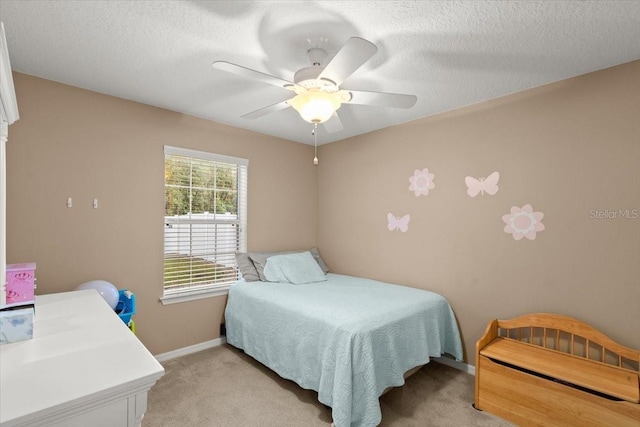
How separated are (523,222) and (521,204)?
150mm

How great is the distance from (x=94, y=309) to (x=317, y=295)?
5.49ft

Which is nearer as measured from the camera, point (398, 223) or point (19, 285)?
point (19, 285)

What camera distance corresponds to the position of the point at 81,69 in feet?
7.41

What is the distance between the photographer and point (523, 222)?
2.59 metres

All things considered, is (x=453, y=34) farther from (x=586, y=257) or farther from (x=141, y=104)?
(x=141, y=104)

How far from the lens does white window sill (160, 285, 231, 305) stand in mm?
3066

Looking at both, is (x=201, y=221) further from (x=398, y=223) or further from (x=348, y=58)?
(x=348, y=58)

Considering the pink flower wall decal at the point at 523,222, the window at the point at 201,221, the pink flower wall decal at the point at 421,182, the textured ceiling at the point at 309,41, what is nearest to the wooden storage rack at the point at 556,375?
the pink flower wall decal at the point at 523,222

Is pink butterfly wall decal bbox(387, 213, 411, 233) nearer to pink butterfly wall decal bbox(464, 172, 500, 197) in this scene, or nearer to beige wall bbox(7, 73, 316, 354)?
pink butterfly wall decal bbox(464, 172, 500, 197)

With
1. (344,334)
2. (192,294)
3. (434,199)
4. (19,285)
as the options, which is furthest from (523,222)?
(19,285)

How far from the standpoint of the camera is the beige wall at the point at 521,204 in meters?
2.16

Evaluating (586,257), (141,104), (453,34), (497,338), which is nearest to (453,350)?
(497,338)

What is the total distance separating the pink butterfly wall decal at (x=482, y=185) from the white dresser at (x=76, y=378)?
278 centimetres

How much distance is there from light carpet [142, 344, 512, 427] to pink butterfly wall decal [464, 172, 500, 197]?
1.66 meters
